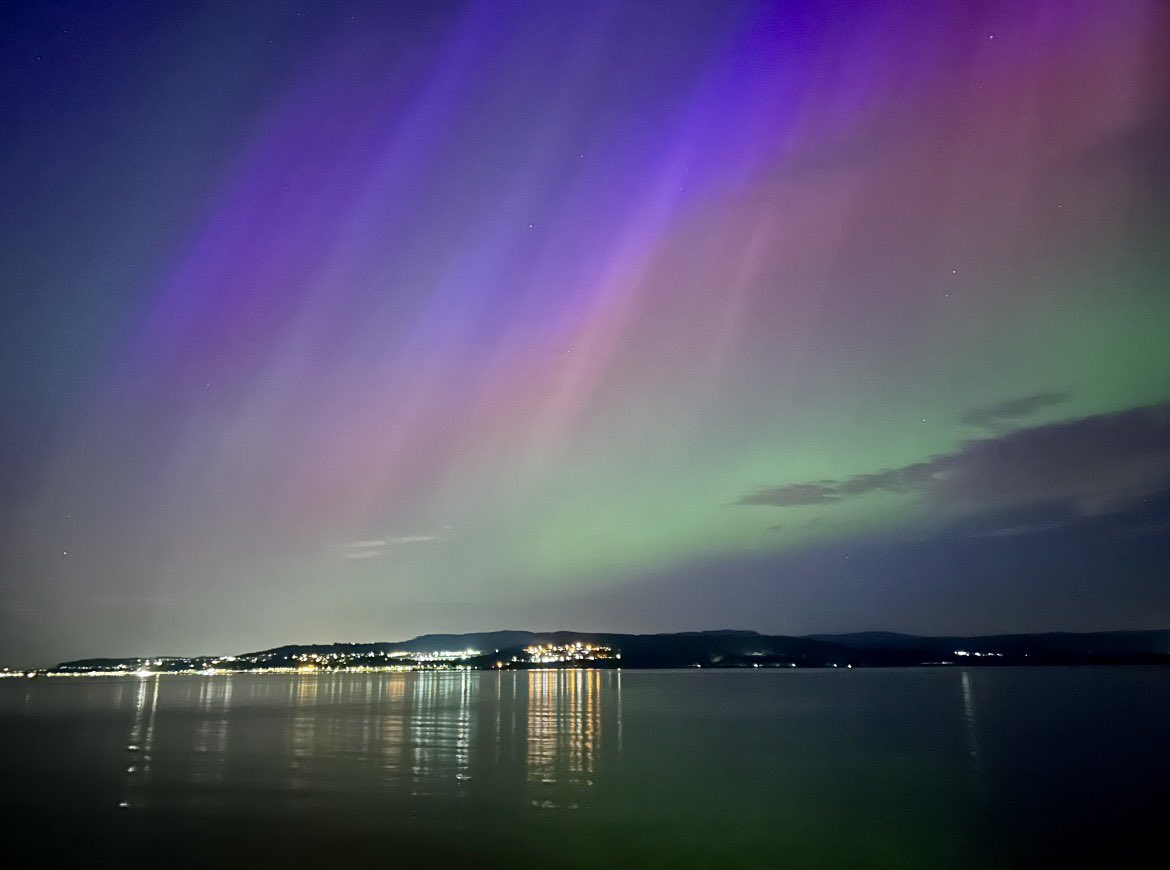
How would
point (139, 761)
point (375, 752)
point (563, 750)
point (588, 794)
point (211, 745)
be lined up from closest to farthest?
point (588, 794)
point (139, 761)
point (375, 752)
point (563, 750)
point (211, 745)

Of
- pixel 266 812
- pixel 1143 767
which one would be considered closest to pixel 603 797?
pixel 266 812

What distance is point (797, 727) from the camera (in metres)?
55.7

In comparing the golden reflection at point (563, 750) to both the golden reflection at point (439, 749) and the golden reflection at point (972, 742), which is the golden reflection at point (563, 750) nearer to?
the golden reflection at point (439, 749)

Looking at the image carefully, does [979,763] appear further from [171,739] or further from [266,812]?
[171,739]

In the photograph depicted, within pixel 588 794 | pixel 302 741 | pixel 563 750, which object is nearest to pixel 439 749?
pixel 563 750

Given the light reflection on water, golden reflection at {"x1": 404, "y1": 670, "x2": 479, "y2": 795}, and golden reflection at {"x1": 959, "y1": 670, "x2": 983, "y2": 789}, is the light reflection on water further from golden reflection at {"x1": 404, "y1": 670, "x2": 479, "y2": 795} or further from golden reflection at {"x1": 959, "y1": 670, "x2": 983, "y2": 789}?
golden reflection at {"x1": 959, "y1": 670, "x2": 983, "y2": 789}

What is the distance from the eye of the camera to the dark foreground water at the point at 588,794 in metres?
21.1

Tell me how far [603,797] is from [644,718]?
36776 mm

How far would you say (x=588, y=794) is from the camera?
28625 millimetres

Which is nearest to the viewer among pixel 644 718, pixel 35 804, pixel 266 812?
pixel 266 812

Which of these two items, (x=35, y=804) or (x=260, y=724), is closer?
(x=35, y=804)

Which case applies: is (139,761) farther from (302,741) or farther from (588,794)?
(588,794)

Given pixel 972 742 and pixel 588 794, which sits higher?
pixel 588 794

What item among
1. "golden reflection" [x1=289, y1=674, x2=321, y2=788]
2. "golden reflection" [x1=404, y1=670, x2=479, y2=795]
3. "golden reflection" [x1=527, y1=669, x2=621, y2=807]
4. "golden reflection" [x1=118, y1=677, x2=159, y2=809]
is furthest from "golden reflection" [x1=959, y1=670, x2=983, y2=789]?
"golden reflection" [x1=118, y1=677, x2=159, y2=809]
